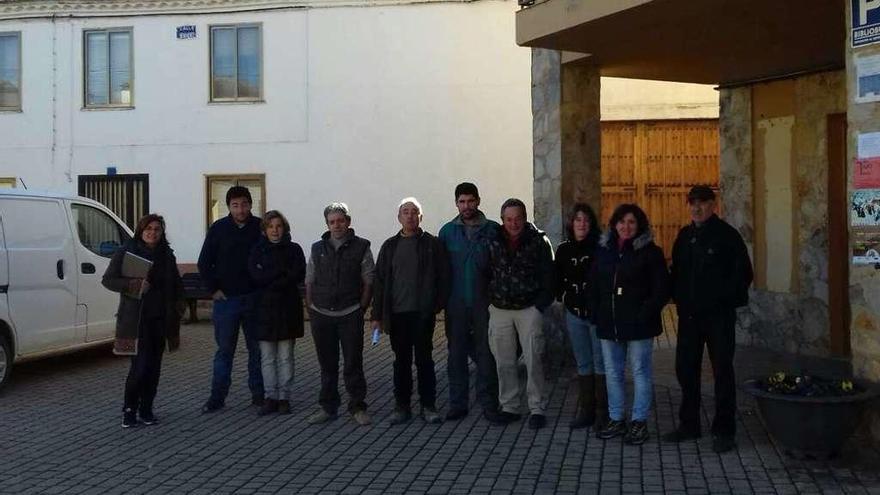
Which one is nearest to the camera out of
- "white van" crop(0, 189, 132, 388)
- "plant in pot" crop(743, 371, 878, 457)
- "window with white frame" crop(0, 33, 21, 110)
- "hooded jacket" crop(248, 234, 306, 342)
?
"plant in pot" crop(743, 371, 878, 457)

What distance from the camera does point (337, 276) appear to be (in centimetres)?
779

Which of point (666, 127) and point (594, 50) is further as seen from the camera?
point (666, 127)

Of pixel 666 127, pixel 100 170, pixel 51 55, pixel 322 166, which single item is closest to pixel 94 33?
pixel 51 55

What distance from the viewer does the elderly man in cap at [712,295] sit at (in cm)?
664

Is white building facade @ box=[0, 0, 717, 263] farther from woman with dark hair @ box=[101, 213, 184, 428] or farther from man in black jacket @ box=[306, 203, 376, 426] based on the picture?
woman with dark hair @ box=[101, 213, 184, 428]

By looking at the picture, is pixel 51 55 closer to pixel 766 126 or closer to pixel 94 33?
pixel 94 33

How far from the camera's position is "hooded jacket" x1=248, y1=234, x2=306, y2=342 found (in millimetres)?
8055

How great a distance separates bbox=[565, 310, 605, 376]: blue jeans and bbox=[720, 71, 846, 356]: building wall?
354 centimetres

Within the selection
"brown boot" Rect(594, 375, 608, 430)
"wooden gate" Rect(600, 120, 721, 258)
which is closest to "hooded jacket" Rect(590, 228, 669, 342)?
"brown boot" Rect(594, 375, 608, 430)

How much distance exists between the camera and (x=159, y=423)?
8.04 m

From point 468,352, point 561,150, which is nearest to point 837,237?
point 561,150

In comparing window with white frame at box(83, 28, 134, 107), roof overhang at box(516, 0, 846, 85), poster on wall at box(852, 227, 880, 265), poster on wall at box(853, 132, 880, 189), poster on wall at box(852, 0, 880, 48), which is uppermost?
window with white frame at box(83, 28, 134, 107)

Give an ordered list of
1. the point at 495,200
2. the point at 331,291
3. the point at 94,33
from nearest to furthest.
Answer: the point at 331,291
the point at 495,200
the point at 94,33

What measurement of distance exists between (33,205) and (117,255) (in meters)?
2.80
